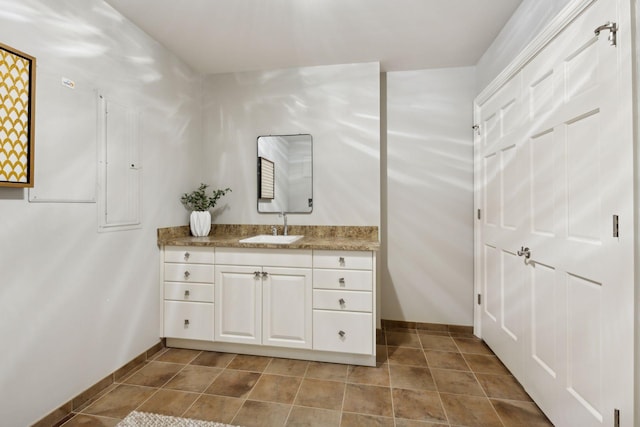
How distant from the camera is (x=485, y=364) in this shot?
229cm

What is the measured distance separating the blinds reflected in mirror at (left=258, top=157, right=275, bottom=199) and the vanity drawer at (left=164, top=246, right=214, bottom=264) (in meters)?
0.77

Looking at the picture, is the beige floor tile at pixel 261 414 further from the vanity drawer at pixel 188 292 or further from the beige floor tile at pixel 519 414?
the beige floor tile at pixel 519 414

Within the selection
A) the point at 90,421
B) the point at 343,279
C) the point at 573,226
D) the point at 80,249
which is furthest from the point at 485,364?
the point at 80,249

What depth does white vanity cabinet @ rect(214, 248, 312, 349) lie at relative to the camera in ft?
7.64

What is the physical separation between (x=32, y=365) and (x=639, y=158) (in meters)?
2.74

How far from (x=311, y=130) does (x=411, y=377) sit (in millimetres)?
2125

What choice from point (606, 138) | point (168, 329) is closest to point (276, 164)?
point (168, 329)

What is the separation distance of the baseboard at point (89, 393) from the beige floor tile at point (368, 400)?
1489mm

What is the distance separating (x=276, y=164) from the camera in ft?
9.68

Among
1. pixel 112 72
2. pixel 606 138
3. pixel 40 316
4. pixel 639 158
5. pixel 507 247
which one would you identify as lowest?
pixel 40 316

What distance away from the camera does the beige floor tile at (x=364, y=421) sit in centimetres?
165

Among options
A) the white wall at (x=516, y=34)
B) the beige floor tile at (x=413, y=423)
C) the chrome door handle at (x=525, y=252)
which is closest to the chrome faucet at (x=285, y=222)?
the beige floor tile at (x=413, y=423)

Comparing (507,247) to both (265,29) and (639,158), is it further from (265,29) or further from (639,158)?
(265,29)

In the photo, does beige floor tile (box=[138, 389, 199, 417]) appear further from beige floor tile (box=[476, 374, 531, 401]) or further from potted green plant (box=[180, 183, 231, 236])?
beige floor tile (box=[476, 374, 531, 401])
